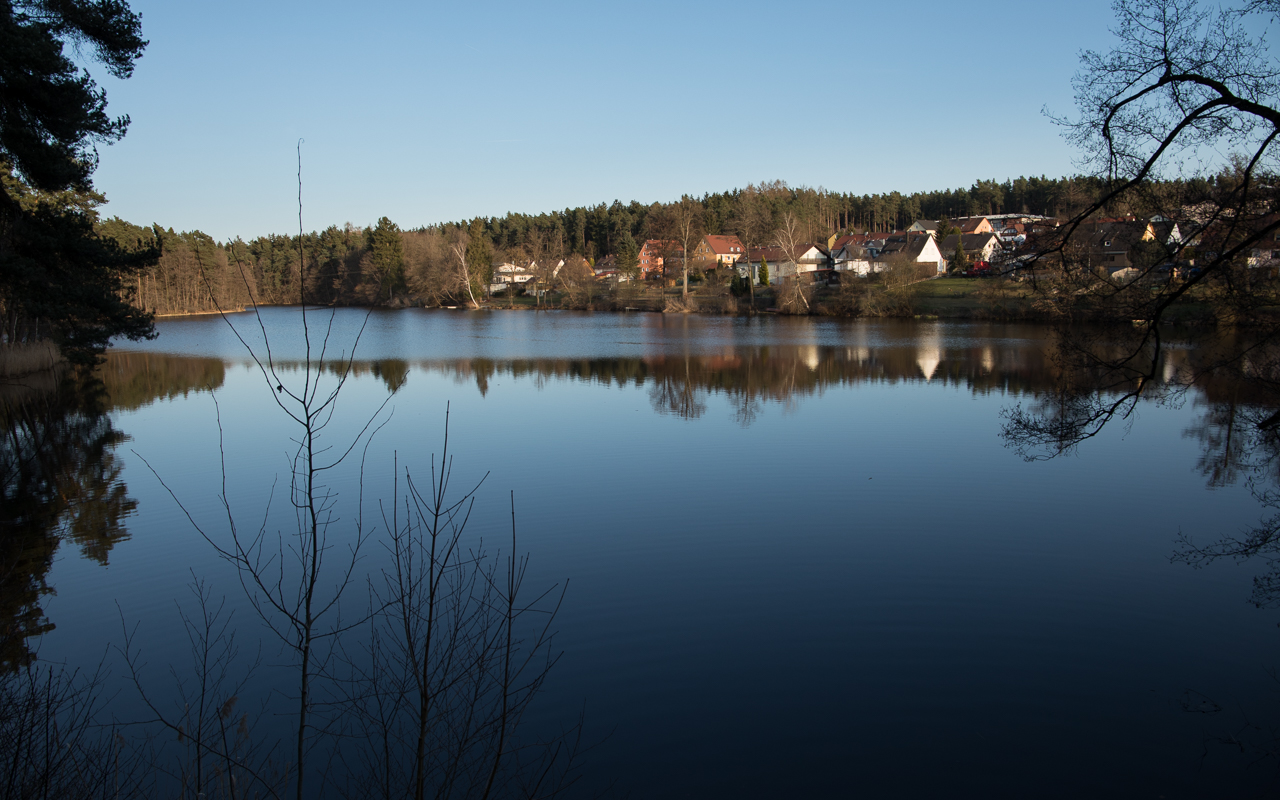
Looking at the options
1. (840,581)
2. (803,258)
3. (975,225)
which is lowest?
(840,581)

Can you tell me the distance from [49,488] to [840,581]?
34.3 ft

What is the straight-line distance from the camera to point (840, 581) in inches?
283

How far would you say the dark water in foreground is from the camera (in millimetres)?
4707

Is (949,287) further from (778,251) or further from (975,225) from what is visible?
(975,225)

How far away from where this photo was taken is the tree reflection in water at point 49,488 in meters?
6.41

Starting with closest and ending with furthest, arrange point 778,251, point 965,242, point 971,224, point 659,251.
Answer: point 659,251, point 965,242, point 778,251, point 971,224

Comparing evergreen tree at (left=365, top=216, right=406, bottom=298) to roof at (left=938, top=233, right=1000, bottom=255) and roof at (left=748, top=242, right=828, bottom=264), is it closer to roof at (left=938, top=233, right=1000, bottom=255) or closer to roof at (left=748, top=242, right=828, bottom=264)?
roof at (left=748, top=242, right=828, bottom=264)

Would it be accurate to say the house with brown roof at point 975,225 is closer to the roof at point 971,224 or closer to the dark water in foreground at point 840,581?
the roof at point 971,224

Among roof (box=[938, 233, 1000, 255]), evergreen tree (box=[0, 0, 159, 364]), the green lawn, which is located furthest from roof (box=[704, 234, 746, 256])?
evergreen tree (box=[0, 0, 159, 364])

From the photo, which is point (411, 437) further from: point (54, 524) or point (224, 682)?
point (224, 682)

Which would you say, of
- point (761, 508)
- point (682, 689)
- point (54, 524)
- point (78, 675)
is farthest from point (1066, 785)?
point (54, 524)

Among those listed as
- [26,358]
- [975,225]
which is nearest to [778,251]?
[975,225]

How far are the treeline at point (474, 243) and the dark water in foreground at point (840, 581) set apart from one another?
103 feet

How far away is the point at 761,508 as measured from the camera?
30.8 ft
